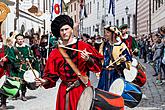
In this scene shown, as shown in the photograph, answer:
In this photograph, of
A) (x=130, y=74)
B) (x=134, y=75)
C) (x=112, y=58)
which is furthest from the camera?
(x=134, y=75)

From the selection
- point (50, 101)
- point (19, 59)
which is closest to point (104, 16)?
point (19, 59)

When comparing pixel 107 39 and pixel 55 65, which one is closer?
pixel 55 65

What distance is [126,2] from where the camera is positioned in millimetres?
40188

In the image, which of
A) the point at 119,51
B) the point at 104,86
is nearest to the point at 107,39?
the point at 119,51

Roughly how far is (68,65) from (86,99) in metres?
0.56

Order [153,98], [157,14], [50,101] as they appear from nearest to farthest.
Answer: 1. [50,101]
2. [153,98]
3. [157,14]

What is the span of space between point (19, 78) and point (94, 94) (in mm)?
5965

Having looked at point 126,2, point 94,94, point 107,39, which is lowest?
point 94,94

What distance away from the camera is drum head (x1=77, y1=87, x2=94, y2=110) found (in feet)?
16.9

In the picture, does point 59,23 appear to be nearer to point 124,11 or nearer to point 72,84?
point 72,84

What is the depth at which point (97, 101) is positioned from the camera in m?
5.12

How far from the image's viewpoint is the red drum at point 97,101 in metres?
5.11

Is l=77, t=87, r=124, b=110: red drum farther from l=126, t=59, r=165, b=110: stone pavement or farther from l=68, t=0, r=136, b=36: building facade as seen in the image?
l=68, t=0, r=136, b=36: building facade

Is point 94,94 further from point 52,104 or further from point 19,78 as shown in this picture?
point 19,78
